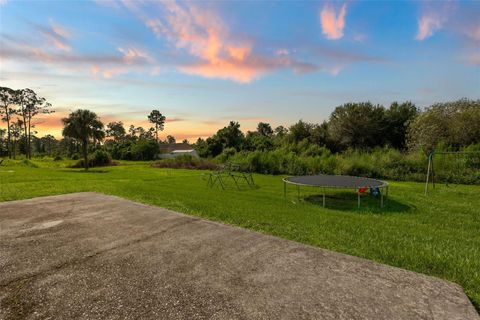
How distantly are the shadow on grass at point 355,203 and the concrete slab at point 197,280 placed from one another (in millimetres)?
3865

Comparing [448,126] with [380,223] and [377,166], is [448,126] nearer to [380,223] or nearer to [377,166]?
[377,166]

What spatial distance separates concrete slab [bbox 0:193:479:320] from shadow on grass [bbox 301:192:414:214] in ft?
12.7

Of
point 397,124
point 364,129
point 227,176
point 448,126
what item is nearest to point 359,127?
point 364,129

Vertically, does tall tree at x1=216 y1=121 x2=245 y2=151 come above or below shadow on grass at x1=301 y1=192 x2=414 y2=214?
above

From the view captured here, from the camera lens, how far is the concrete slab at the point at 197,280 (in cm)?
244

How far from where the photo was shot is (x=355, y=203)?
26.4 feet

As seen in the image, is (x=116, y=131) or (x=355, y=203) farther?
(x=116, y=131)

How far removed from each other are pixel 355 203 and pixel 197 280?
6.29 m

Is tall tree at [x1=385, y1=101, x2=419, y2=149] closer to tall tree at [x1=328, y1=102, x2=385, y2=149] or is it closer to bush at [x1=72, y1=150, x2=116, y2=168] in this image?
tall tree at [x1=328, y1=102, x2=385, y2=149]

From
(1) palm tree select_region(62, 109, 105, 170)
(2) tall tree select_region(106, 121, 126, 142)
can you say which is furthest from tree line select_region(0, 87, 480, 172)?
(2) tall tree select_region(106, 121, 126, 142)

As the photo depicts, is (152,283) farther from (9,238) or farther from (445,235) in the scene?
(445,235)

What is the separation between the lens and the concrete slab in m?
2.44

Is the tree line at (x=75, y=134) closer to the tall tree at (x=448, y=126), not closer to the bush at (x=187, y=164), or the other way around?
→ the bush at (x=187, y=164)

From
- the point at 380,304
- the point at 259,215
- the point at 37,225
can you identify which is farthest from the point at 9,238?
the point at 380,304
